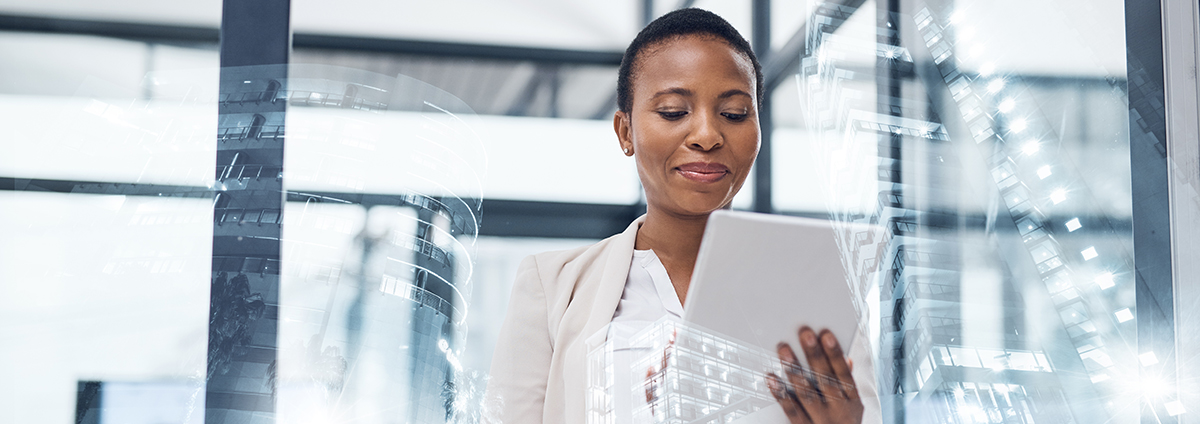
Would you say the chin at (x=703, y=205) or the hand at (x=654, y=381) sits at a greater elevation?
the chin at (x=703, y=205)

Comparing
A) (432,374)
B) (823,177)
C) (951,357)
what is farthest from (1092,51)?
(432,374)

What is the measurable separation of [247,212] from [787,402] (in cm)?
72

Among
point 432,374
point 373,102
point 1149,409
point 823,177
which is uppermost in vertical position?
point 373,102

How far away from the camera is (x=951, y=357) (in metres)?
0.52

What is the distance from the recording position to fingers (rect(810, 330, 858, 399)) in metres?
0.41

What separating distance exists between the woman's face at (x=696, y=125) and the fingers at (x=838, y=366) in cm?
13

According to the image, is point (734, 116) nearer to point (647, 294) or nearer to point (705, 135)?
point (705, 135)

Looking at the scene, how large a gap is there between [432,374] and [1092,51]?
0.79 m

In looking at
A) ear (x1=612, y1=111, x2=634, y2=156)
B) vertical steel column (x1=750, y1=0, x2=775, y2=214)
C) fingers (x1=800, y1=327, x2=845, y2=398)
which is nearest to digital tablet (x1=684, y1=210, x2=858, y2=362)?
fingers (x1=800, y1=327, x2=845, y2=398)

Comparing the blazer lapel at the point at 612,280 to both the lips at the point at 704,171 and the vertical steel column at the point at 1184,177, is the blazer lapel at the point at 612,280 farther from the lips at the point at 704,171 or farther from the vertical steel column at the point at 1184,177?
the vertical steel column at the point at 1184,177

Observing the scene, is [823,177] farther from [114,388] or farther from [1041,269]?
[114,388]

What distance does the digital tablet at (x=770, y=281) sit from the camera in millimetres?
421

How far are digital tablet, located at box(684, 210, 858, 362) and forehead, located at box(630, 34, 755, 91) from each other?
121 mm

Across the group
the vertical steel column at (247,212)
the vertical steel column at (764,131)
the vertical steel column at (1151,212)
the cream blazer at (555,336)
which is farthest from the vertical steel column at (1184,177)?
the vertical steel column at (247,212)
